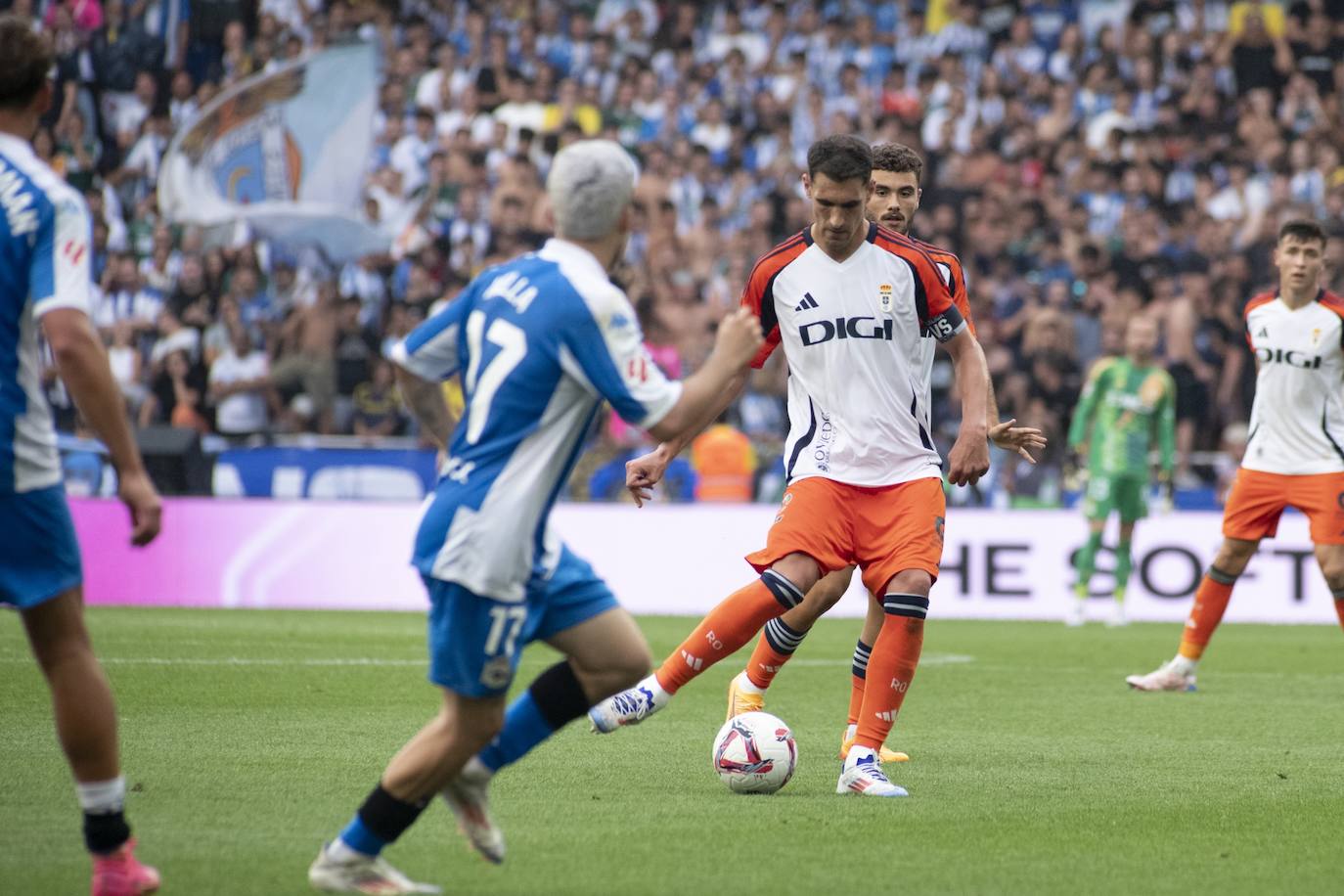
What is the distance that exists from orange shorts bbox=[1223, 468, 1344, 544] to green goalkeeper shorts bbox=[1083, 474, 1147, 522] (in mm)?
5445

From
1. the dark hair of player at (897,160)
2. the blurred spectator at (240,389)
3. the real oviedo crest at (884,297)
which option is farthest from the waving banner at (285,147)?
the real oviedo crest at (884,297)

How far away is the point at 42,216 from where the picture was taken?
186 inches

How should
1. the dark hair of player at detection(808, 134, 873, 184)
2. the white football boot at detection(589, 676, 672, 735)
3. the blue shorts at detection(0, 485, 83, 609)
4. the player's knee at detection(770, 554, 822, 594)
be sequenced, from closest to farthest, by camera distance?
the blue shorts at detection(0, 485, 83, 609) → the dark hair of player at detection(808, 134, 873, 184) → the player's knee at detection(770, 554, 822, 594) → the white football boot at detection(589, 676, 672, 735)

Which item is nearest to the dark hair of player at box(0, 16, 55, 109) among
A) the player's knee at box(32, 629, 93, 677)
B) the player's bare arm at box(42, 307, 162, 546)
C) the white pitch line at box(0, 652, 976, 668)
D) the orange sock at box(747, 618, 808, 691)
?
the player's bare arm at box(42, 307, 162, 546)

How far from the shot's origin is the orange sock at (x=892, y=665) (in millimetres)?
7082

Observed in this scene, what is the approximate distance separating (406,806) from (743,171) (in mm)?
18029

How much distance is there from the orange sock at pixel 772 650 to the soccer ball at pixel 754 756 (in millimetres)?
835

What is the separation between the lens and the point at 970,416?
7188mm

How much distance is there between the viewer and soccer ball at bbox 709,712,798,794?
271 inches

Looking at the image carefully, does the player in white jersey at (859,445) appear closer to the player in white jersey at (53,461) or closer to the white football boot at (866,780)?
the white football boot at (866,780)

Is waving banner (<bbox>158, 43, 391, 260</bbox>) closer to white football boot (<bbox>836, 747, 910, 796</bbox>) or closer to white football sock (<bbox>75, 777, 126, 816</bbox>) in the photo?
white football boot (<bbox>836, 747, 910, 796</bbox>)

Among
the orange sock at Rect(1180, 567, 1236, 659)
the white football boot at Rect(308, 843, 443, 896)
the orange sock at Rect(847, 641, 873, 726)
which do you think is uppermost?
the white football boot at Rect(308, 843, 443, 896)

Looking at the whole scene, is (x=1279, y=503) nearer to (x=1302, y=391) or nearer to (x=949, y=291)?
(x=1302, y=391)

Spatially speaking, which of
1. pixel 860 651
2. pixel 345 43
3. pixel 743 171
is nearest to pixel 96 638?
pixel 860 651
